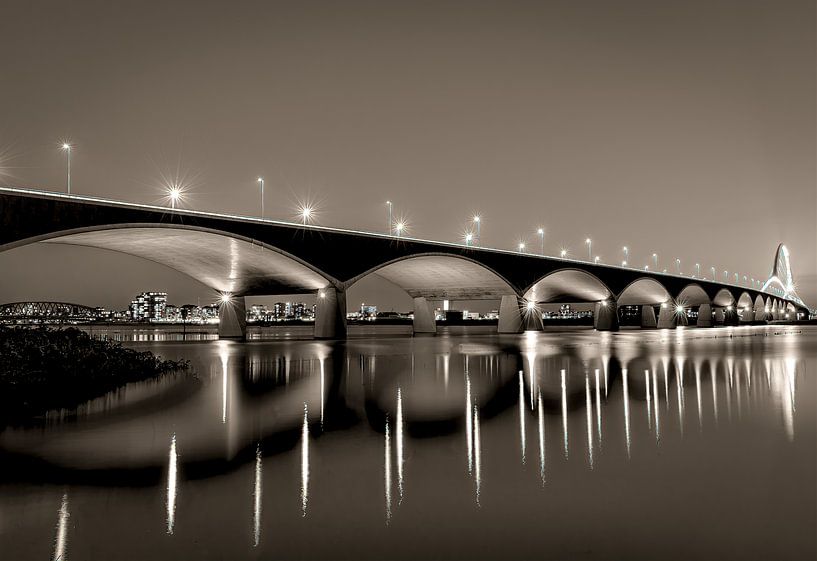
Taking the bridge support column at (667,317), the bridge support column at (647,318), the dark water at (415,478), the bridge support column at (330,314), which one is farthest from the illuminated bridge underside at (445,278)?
the bridge support column at (647,318)

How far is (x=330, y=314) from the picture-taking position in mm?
57938

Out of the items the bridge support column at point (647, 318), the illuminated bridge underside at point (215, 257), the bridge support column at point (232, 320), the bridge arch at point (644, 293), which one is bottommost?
the bridge support column at point (647, 318)

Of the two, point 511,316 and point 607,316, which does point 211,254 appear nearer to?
point 511,316

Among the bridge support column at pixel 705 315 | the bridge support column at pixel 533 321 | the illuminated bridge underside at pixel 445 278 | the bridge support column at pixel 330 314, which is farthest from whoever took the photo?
the bridge support column at pixel 705 315

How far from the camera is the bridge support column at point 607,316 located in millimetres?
101875

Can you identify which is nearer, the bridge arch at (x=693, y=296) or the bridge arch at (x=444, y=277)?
the bridge arch at (x=444, y=277)

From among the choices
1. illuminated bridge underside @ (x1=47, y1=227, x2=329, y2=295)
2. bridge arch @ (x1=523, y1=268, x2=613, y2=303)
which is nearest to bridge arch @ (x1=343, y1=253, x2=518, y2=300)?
bridge arch @ (x1=523, y1=268, x2=613, y2=303)

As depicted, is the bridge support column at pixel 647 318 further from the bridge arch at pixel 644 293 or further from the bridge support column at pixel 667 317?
the bridge support column at pixel 667 317

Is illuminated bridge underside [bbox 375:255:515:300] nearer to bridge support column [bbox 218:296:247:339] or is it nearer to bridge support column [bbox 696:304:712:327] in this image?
bridge support column [bbox 218:296:247:339]

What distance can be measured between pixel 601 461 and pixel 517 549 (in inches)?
148

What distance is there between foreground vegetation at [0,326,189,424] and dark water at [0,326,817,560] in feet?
6.70

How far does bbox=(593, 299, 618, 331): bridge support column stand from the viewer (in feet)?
334

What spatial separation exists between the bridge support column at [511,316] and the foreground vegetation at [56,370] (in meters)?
59.3

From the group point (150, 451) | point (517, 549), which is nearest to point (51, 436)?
point (150, 451)
